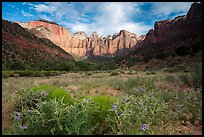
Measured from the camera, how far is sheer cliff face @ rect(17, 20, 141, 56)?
133 m

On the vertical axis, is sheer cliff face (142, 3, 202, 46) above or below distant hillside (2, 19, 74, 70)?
above

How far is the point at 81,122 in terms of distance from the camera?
2.69m

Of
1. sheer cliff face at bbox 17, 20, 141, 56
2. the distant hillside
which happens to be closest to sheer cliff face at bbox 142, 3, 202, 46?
the distant hillside

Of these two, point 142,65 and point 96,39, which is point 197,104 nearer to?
point 142,65

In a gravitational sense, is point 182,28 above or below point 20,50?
above

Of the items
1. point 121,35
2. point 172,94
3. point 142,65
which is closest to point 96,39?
point 121,35

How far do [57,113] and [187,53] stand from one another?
123ft

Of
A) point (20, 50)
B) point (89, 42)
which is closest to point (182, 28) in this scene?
point (20, 50)

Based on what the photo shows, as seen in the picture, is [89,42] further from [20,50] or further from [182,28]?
[20,50]

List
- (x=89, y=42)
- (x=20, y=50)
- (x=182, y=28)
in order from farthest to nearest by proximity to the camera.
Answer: (x=89, y=42) → (x=182, y=28) → (x=20, y=50)

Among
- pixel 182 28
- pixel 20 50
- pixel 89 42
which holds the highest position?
pixel 89 42

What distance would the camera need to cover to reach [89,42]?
152 m

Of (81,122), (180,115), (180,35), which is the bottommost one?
(180,115)

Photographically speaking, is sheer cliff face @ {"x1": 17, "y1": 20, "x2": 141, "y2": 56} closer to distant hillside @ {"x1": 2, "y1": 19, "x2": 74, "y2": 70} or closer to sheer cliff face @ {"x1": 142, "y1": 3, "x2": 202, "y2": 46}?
sheer cliff face @ {"x1": 142, "y1": 3, "x2": 202, "y2": 46}
